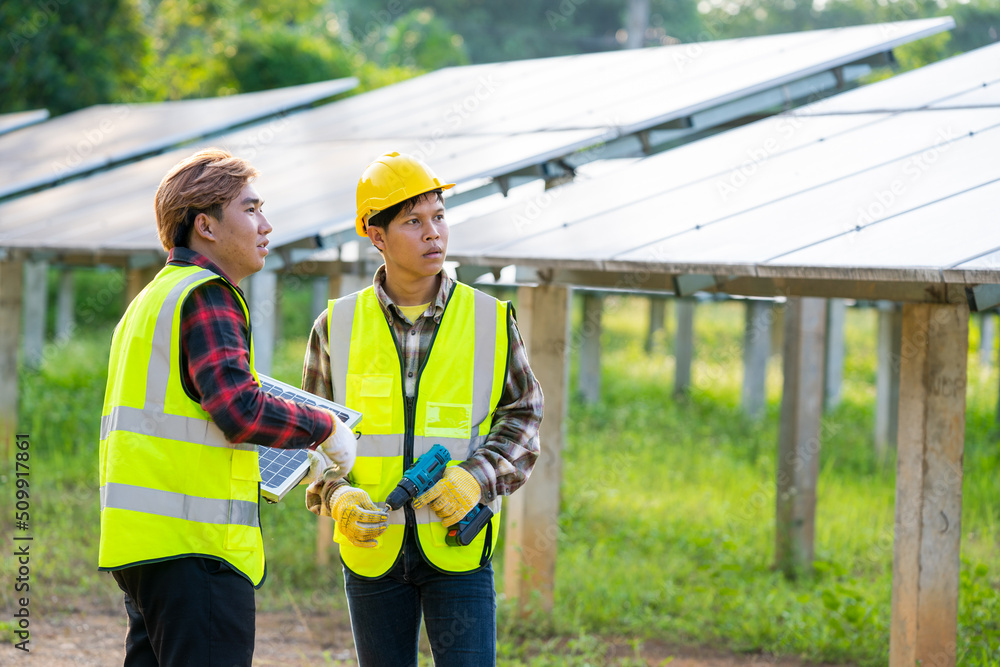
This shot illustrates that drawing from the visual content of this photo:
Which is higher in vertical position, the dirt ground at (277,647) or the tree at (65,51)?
the tree at (65,51)

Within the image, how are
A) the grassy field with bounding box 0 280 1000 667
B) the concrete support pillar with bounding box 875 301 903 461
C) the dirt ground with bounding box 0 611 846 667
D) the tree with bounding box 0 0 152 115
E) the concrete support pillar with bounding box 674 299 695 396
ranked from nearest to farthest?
the dirt ground with bounding box 0 611 846 667, the grassy field with bounding box 0 280 1000 667, the concrete support pillar with bounding box 875 301 903 461, the concrete support pillar with bounding box 674 299 695 396, the tree with bounding box 0 0 152 115

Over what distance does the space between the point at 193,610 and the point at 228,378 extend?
54 centimetres

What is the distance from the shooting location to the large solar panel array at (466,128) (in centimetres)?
673

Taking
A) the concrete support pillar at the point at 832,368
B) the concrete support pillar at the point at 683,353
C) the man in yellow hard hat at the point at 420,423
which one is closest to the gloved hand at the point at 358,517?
the man in yellow hard hat at the point at 420,423

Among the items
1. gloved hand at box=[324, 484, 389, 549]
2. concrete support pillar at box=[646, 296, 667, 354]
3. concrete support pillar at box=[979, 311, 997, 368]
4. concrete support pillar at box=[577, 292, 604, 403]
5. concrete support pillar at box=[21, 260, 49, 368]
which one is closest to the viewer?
gloved hand at box=[324, 484, 389, 549]

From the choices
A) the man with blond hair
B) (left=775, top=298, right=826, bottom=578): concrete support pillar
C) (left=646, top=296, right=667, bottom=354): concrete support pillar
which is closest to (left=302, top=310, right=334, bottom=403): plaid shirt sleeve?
the man with blond hair

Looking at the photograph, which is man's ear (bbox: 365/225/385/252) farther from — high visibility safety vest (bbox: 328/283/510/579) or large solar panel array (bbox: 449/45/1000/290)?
large solar panel array (bbox: 449/45/1000/290)

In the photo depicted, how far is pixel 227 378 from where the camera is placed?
7.57 feet

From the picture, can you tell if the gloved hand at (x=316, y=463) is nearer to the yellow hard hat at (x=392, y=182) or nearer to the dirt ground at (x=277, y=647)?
the yellow hard hat at (x=392, y=182)

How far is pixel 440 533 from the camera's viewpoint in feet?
8.79

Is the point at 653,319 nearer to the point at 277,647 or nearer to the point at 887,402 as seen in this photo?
the point at 887,402

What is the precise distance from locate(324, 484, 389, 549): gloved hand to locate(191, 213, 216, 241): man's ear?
73cm

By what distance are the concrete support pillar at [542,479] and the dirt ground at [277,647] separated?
568 mm

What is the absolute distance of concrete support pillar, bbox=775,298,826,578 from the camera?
668 cm
